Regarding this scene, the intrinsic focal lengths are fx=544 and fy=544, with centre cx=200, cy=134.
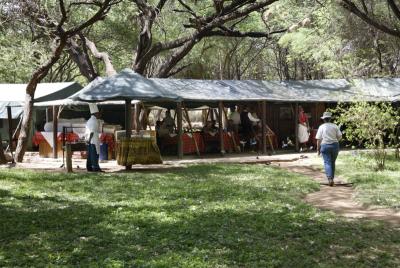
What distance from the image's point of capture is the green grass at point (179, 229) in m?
5.84

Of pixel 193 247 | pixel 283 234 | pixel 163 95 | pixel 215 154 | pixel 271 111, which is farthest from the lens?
pixel 271 111

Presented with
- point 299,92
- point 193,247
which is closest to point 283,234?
point 193,247

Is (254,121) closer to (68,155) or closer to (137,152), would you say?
(137,152)

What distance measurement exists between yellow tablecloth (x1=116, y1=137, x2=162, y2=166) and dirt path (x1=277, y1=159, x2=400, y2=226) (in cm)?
417

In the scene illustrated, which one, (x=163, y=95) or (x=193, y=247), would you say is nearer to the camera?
(x=193, y=247)

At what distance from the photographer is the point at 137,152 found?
46.7 ft

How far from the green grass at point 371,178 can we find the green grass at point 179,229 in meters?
1.22

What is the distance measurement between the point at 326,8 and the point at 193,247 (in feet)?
63.7

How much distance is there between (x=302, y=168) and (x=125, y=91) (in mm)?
5493

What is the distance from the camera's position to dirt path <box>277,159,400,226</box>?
846 cm

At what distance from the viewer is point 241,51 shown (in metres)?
36.6

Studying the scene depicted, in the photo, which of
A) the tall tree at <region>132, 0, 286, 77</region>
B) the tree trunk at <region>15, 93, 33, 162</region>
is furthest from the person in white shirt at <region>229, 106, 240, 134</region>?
the tree trunk at <region>15, 93, 33, 162</region>

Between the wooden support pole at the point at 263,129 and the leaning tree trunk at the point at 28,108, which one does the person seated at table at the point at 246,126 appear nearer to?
the wooden support pole at the point at 263,129

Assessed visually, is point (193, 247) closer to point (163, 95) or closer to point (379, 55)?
point (163, 95)
